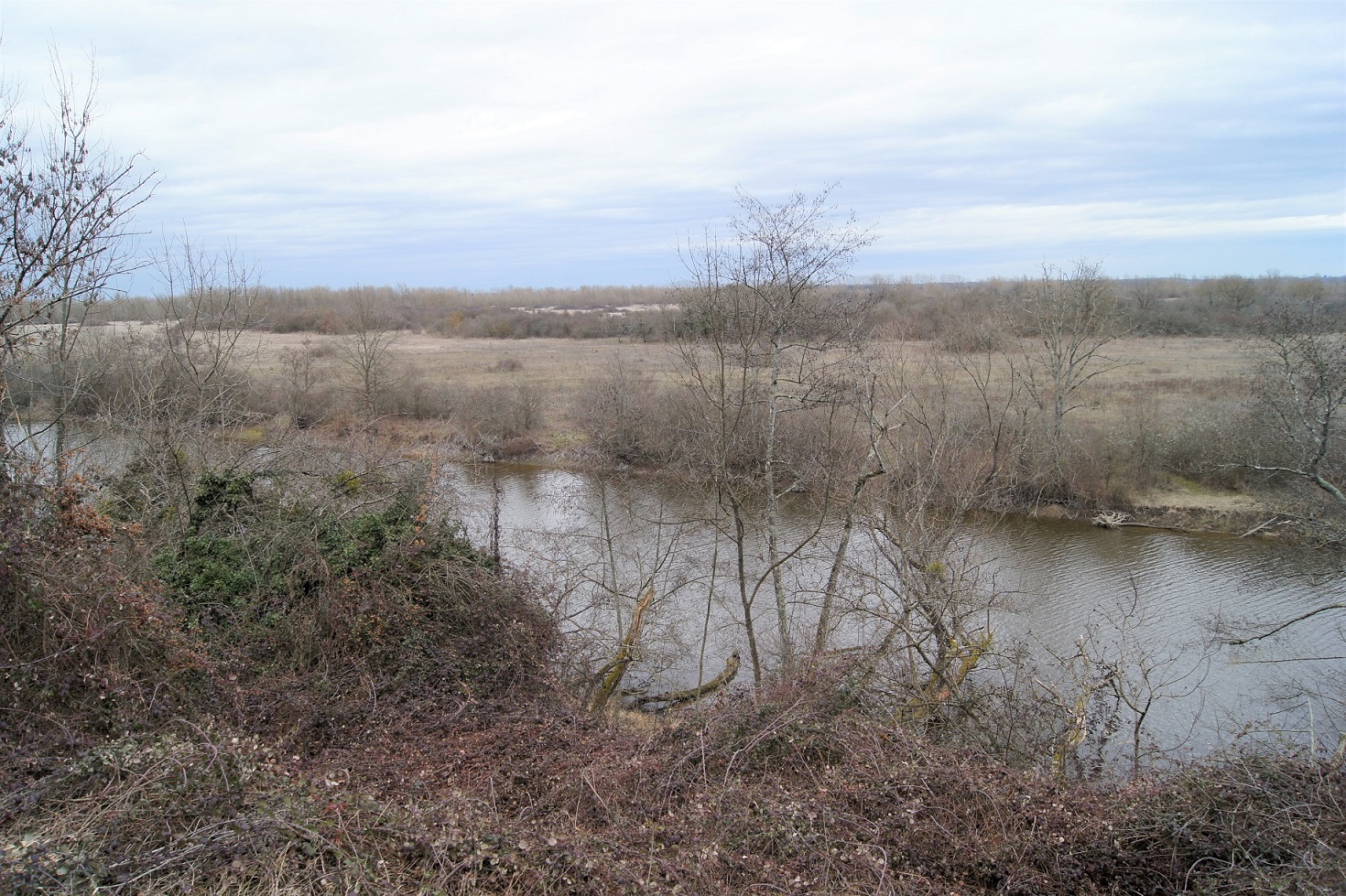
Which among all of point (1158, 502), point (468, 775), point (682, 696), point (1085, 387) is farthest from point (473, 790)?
point (1085, 387)

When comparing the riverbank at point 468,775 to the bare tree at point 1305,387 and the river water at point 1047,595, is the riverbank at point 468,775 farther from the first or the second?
the bare tree at point 1305,387

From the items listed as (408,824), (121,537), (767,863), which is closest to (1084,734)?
(767,863)

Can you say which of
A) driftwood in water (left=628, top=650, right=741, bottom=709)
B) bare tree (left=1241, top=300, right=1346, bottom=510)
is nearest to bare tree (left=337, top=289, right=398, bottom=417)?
driftwood in water (left=628, top=650, right=741, bottom=709)

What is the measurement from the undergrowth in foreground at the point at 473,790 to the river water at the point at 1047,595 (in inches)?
165

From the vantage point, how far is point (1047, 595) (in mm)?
16953

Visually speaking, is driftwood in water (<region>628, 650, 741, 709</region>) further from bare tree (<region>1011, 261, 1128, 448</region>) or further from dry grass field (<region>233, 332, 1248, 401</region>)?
bare tree (<region>1011, 261, 1128, 448</region>)

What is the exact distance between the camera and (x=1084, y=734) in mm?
7996

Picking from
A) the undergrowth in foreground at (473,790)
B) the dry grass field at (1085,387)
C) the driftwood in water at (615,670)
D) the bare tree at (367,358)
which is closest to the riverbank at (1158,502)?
the dry grass field at (1085,387)

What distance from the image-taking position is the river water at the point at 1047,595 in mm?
12742

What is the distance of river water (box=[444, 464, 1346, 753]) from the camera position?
12.7 m

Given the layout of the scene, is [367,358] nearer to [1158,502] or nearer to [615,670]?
[615,670]

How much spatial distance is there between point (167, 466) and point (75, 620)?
759 cm

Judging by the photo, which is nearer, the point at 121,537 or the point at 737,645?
the point at 121,537

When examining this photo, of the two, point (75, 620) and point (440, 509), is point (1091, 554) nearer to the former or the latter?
point (440, 509)
